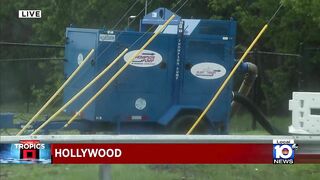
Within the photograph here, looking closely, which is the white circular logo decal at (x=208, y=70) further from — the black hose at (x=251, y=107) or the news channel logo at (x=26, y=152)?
the news channel logo at (x=26, y=152)

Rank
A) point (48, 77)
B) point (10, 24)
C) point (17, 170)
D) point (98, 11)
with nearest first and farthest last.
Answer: point (17, 170) < point (98, 11) < point (48, 77) < point (10, 24)

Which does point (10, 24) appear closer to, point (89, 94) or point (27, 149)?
point (89, 94)

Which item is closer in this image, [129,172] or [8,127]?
[129,172]

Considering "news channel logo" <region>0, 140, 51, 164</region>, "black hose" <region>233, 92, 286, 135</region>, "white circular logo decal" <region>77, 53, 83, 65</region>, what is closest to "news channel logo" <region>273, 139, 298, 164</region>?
"news channel logo" <region>0, 140, 51, 164</region>

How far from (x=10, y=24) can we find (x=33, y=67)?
336cm

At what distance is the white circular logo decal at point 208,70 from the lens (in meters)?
10.3

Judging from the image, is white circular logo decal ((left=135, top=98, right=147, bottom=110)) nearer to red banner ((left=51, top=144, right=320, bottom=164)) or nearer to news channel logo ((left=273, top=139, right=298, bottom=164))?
red banner ((left=51, top=144, right=320, bottom=164))

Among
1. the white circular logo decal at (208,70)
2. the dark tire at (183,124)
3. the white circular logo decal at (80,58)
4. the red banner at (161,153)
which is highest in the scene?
the red banner at (161,153)

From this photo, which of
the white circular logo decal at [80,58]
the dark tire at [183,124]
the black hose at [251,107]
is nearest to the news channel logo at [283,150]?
the dark tire at [183,124]

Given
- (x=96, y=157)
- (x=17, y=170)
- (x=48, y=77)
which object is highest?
(x=96, y=157)

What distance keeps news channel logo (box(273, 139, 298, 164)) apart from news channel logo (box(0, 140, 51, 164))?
1821 mm

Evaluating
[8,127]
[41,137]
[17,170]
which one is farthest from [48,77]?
[41,137]

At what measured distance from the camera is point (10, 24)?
2248 cm

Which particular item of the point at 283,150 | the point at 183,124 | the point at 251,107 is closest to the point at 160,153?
the point at 283,150
